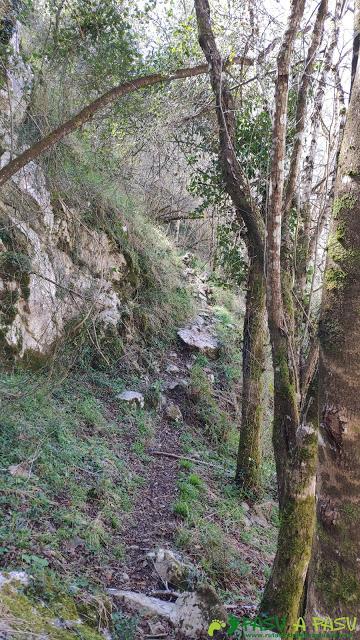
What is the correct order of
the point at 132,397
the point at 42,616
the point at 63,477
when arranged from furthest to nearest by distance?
the point at 132,397 → the point at 63,477 → the point at 42,616

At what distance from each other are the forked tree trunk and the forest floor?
1.50 metres

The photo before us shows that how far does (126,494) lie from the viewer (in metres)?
4.45

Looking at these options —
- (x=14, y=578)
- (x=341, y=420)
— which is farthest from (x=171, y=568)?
(x=341, y=420)

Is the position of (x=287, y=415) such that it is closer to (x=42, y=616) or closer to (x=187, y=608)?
(x=187, y=608)

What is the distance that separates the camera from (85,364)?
6.54 m

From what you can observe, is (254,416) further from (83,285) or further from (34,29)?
(34,29)

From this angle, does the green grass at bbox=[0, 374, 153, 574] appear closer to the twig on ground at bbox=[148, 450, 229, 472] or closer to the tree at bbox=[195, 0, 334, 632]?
the twig on ground at bbox=[148, 450, 229, 472]

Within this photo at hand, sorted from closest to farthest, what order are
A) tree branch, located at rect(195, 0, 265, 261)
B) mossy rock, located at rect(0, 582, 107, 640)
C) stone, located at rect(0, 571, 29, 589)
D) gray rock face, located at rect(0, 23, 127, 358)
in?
mossy rock, located at rect(0, 582, 107, 640)
stone, located at rect(0, 571, 29, 589)
tree branch, located at rect(195, 0, 265, 261)
gray rock face, located at rect(0, 23, 127, 358)

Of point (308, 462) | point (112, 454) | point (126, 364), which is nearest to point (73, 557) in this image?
point (308, 462)

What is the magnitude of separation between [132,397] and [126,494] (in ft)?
7.00

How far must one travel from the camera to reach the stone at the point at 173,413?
6.91 m

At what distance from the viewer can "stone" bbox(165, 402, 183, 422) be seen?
691 centimetres

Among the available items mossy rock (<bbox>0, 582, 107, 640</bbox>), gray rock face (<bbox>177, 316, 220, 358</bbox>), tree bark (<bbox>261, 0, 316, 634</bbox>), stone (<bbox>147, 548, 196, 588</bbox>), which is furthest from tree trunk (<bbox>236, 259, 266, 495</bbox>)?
mossy rock (<bbox>0, 582, 107, 640</bbox>)

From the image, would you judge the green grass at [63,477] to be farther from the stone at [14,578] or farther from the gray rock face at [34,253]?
the gray rock face at [34,253]
